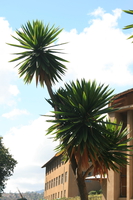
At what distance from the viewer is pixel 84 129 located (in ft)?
74.7

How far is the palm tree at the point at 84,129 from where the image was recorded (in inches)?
888

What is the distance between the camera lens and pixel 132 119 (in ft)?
131

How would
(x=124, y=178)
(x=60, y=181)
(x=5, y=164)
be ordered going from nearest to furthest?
(x=124, y=178) → (x=5, y=164) → (x=60, y=181)

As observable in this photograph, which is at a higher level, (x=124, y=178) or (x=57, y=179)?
(x=124, y=178)

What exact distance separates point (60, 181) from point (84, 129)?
65165 mm

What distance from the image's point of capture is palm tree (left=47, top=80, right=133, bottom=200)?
74.0 ft

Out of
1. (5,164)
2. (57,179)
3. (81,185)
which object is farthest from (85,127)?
(57,179)

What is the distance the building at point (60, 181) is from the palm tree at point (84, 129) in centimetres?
3681

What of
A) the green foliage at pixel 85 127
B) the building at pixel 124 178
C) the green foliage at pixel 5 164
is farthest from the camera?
the green foliage at pixel 5 164

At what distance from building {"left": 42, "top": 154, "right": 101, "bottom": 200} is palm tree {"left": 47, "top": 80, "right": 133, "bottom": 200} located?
3681 centimetres

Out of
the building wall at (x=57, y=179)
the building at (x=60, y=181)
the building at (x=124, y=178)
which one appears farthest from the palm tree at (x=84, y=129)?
the building wall at (x=57, y=179)

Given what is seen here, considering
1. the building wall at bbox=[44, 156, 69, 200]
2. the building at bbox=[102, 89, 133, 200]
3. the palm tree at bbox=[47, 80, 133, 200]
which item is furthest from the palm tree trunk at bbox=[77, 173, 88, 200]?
the building wall at bbox=[44, 156, 69, 200]

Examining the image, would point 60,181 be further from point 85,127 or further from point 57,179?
point 85,127

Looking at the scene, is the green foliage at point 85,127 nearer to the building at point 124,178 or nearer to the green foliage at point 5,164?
the building at point 124,178
